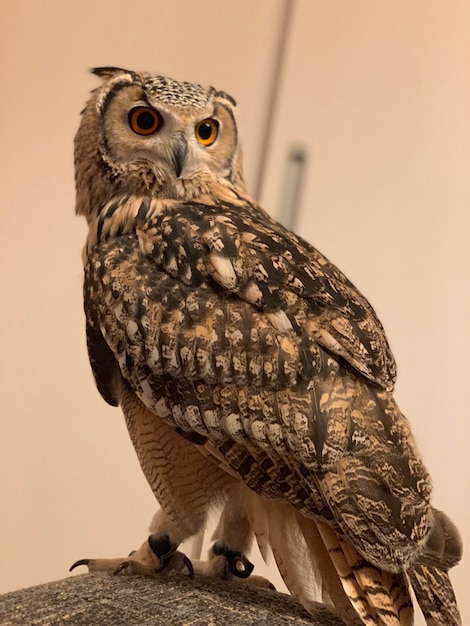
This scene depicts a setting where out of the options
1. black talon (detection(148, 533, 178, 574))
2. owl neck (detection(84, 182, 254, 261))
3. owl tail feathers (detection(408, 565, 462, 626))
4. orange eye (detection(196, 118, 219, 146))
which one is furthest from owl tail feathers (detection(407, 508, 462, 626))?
orange eye (detection(196, 118, 219, 146))

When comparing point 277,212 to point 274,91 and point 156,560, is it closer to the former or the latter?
point 274,91

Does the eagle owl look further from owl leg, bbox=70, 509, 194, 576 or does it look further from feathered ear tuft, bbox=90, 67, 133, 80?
feathered ear tuft, bbox=90, 67, 133, 80

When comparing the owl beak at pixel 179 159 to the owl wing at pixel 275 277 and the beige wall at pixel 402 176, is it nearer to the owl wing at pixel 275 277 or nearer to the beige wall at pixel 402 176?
the owl wing at pixel 275 277

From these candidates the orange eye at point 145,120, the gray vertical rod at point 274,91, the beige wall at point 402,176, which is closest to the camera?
the orange eye at point 145,120

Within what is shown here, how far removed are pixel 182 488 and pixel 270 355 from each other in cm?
28

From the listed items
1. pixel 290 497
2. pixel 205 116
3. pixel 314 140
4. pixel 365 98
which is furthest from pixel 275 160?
pixel 290 497

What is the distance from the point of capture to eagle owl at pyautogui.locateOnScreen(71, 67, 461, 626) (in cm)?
71

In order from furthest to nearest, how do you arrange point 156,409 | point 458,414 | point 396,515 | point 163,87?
point 458,414 < point 163,87 < point 156,409 < point 396,515

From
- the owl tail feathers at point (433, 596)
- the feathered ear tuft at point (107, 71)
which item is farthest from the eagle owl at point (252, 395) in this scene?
the feathered ear tuft at point (107, 71)

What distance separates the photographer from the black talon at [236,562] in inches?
39.2

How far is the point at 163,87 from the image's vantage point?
1016 millimetres

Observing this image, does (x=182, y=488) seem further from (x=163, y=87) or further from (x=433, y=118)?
(x=433, y=118)

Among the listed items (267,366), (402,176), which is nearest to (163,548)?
(267,366)

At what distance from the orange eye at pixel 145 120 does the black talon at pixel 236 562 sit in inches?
29.2
